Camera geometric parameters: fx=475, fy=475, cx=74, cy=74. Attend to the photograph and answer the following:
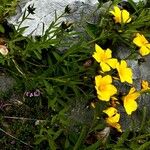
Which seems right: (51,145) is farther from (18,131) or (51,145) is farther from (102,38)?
(102,38)

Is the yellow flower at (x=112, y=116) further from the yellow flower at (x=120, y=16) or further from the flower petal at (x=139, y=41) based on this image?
the yellow flower at (x=120, y=16)

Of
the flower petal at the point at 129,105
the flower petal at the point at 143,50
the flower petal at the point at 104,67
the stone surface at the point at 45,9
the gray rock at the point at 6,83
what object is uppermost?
the stone surface at the point at 45,9

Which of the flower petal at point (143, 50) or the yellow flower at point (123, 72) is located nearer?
the yellow flower at point (123, 72)

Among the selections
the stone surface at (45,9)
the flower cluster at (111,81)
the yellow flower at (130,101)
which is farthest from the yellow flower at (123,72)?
the stone surface at (45,9)

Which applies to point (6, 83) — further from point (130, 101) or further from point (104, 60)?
point (130, 101)

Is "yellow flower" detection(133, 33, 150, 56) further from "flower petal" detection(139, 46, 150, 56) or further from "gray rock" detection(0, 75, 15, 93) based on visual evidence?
"gray rock" detection(0, 75, 15, 93)
